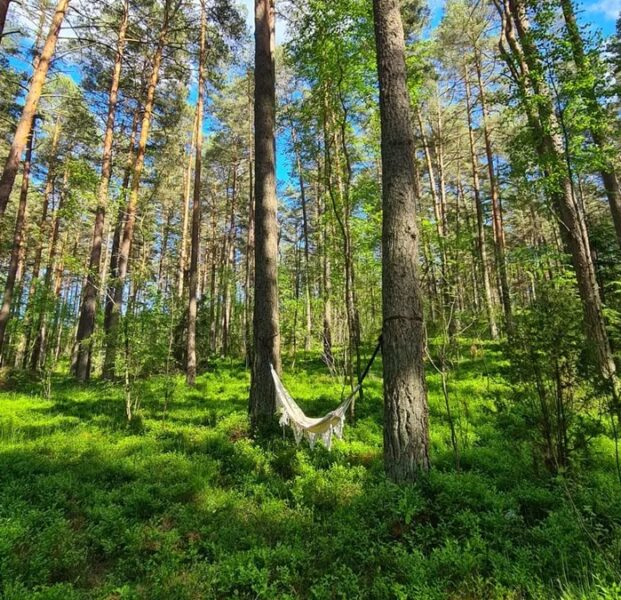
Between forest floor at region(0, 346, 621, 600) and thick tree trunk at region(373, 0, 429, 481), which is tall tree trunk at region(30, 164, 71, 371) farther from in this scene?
thick tree trunk at region(373, 0, 429, 481)

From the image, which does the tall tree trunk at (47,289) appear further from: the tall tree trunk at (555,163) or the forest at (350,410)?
the tall tree trunk at (555,163)

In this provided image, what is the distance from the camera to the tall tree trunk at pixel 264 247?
5840 millimetres

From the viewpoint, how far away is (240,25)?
11320 mm

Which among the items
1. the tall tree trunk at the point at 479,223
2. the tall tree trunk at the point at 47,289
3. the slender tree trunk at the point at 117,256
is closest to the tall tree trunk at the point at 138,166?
the slender tree trunk at the point at 117,256

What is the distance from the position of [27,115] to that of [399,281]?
9.25 metres

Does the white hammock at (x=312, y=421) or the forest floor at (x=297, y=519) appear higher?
the white hammock at (x=312, y=421)

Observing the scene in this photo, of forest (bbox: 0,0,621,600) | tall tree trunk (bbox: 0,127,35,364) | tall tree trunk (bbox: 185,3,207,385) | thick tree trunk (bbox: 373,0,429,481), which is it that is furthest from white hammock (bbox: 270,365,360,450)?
tall tree trunk (bbox: 0,127,35,364)

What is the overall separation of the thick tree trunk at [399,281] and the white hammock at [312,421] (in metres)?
1.01

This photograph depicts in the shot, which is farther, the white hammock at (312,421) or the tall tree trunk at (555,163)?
the tall tree trunk at (555,163)

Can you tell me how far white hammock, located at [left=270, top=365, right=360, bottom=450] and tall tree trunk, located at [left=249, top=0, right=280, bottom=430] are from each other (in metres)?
0.28

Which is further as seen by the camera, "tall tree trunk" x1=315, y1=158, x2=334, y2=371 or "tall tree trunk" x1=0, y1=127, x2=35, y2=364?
"tall tree trunk" x1=315, y1=158, x2=334, y2=371

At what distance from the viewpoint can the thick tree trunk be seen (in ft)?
12.5

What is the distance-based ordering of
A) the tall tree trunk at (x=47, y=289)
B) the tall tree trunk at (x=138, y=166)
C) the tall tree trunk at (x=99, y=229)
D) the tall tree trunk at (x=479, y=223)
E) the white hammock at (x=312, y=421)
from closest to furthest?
the white hammock at (x=312, y=421) < the tall tree trunk at (x=138, y=166) < the tall tree trunk at (x=99, y=229) < the tall tree trunk at (x=479, y=223) < the tall tree trunk at (x=47, y=289)


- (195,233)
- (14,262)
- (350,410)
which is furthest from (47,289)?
(350,410)
